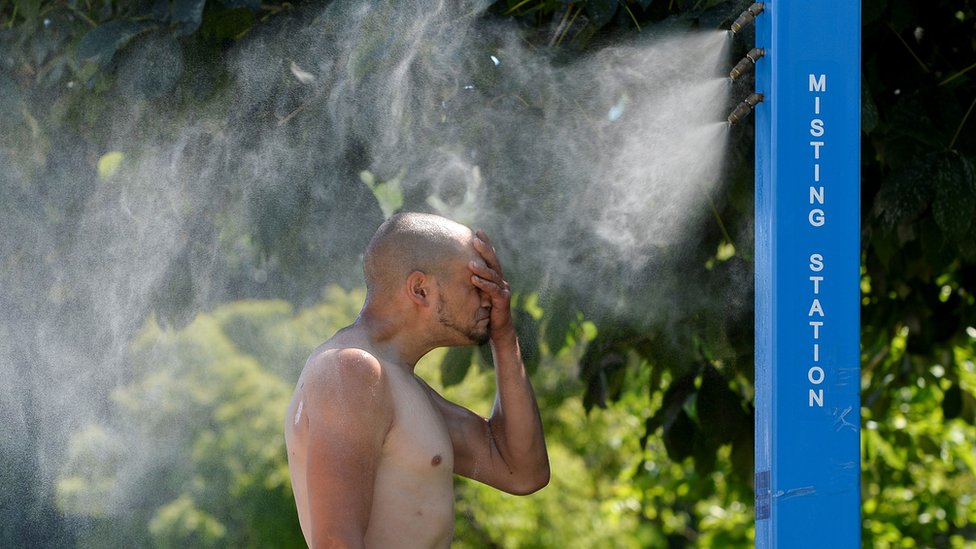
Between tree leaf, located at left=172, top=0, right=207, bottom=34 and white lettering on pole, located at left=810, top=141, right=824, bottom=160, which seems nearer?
white lettering on pole, located at left=810, top=141, right=824, bottom=160

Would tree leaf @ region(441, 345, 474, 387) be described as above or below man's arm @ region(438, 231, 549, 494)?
below

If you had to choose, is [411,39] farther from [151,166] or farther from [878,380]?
[878,380]

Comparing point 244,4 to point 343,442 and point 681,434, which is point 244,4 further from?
point 681,434

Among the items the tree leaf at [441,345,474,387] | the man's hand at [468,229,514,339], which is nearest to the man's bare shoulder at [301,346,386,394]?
the man's hand at [468,229,514,339]

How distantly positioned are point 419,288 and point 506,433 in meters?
0.37

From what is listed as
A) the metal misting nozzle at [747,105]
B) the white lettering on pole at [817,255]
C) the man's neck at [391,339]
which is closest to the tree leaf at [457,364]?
the man's neck at [391,339]

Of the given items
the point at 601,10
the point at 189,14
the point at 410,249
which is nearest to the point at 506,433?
the point at 410,249

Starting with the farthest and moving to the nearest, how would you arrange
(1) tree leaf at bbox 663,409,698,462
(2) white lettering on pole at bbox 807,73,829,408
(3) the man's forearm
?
(1) tree leaf at bbox 663,409,698,462 < (3) the man's forearm < (2) white lettering on pole at bbox 807,73,829,408

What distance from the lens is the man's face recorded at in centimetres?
201

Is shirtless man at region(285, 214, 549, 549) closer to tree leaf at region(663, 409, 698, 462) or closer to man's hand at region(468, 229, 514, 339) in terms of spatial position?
man's hand at region(468, 229, 514, 339)

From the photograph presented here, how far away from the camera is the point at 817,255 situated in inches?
74.3

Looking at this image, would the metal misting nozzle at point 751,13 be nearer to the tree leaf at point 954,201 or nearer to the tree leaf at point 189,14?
the tree leaf at point 954,201

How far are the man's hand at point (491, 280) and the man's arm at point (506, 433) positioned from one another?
3 cm

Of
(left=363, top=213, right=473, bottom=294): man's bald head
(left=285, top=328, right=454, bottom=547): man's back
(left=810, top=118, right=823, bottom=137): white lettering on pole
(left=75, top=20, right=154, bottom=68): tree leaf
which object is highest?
(left=810, top=118, right=823, bottom=137): white lettering on pole
